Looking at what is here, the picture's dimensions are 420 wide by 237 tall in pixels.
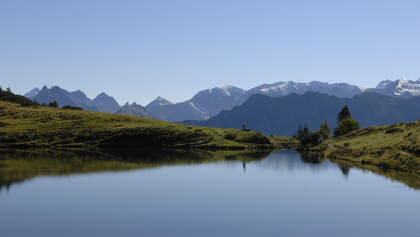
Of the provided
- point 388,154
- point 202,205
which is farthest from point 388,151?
point 202,205

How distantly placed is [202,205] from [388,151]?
71.8 m

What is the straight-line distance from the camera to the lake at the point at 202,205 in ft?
131

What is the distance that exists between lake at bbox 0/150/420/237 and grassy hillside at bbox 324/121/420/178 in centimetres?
935

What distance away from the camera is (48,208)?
163 feet

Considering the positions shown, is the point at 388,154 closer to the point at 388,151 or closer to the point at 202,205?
the point at 388,151

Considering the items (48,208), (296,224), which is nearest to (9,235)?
(48,208)

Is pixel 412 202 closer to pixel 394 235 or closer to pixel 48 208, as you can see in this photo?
pixel 394 235

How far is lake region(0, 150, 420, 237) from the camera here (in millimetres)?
39938

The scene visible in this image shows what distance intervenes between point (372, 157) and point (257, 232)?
81.6 meters

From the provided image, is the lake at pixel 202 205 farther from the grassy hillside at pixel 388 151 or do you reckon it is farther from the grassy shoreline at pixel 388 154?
the grassy hillside at pixel 388 151

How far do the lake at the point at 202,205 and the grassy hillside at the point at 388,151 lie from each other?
9.35m

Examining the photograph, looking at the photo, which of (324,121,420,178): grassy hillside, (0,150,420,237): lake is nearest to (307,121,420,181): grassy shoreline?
(324,121,420,178): grassy hillside

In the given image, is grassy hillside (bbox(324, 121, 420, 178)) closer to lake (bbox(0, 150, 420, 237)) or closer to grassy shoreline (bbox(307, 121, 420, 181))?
grassy shoreline (bbox(307, 121, 420, 181))

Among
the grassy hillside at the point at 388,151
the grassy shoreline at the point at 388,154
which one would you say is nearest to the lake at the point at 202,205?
the grassy shoreline at the point at 388,154
